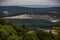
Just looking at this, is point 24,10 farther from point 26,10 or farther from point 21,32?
point 21,32

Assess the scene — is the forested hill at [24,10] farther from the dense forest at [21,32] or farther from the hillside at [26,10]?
the dense forest at [21,32]

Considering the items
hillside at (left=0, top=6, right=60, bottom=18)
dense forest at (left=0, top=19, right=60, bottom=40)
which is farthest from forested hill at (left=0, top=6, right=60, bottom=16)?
Result: dense forest at (left=0, top=19, right=60, bottom=40)

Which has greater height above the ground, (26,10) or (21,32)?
(26,10)

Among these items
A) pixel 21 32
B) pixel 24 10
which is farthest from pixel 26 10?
pixel 21 32

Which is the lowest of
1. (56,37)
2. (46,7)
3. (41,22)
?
(56,37)

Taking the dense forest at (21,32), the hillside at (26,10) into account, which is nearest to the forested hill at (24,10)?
the hillside at (26,10)

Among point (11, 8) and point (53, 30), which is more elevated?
point (11, 8)

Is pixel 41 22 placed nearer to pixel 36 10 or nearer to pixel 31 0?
pixel 36 10

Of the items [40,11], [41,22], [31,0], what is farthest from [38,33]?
[31,0]

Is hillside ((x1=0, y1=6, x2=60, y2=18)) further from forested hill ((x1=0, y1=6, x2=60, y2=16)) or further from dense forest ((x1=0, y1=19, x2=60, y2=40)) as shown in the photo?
dense forest ((x1=0, y1=19, x2=60, y2=40))
